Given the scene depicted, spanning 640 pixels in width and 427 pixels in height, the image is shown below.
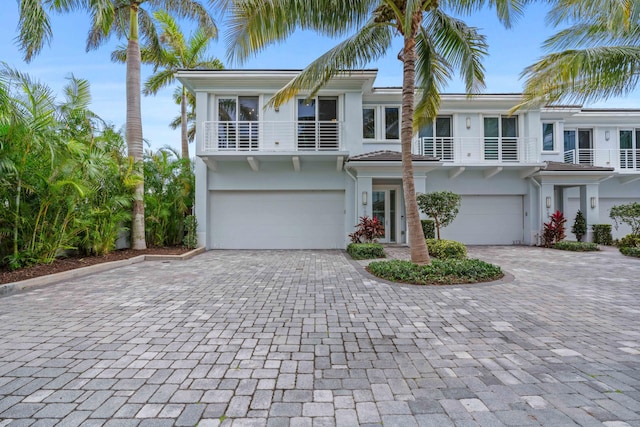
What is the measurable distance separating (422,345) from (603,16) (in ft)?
29.1

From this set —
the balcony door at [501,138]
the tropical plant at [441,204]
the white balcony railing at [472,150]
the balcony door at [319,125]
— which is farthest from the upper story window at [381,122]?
the tropical plant at [441,204]

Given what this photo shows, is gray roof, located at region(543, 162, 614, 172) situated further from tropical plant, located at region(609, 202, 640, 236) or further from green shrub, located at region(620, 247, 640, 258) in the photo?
green shrub, located at region(620, 247, 640, 258)

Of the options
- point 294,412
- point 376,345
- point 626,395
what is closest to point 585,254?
point 626,395

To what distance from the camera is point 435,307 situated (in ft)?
14.5

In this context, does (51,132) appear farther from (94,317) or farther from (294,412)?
(294,412)

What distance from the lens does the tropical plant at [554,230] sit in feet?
37.8

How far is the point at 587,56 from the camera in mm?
6758

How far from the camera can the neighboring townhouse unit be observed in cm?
1105

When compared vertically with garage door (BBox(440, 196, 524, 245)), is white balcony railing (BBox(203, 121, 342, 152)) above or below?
above

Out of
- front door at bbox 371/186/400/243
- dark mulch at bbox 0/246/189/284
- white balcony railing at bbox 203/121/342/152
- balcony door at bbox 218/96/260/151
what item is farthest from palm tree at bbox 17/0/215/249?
front door at bbox 371/186/400/243

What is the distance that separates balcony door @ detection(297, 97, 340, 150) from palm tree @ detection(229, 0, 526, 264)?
131 inches

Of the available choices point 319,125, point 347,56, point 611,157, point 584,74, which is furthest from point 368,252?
point 611,157

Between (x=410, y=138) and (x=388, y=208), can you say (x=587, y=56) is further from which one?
(x=388, y=208)

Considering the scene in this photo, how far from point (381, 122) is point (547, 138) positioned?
8.32 metres
